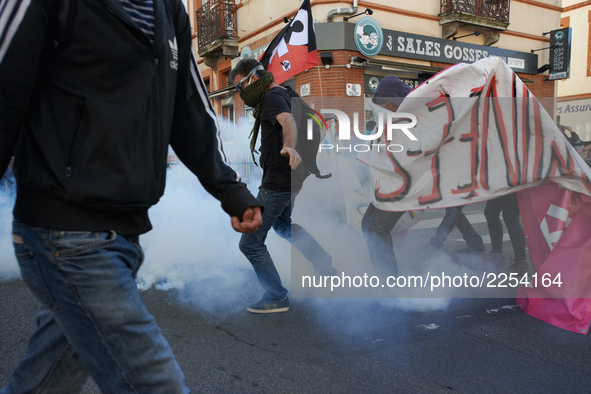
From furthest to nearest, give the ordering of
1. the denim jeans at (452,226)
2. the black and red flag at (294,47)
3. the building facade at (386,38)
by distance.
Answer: the building facade at (386,38)
the black and red flag at (294,47)
the denim jeans at (452,226)

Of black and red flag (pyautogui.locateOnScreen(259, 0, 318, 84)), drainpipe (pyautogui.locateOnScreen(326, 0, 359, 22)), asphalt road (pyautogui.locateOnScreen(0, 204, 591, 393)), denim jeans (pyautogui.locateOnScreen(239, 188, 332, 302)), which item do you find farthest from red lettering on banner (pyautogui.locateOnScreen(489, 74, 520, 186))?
drainpipe (pyautogui.locateOnScreen(326, 0, 359, 22))

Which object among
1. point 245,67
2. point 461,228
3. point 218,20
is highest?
point 218,20

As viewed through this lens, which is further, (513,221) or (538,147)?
(513,221)

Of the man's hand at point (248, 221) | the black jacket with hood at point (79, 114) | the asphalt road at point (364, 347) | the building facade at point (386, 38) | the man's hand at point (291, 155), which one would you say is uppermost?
the building facade at point (386, 38)

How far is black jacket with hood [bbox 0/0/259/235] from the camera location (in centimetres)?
113

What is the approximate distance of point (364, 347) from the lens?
2.92 metres

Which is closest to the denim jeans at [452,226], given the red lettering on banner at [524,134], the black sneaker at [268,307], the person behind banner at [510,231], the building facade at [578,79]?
the person behind banner at [510,231]

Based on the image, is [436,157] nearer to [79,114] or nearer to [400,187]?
[400,187]

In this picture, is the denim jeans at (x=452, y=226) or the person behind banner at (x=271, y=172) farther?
the denim jeans at (x=452, y=226)

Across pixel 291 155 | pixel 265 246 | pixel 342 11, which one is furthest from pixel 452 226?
pixel 342 11

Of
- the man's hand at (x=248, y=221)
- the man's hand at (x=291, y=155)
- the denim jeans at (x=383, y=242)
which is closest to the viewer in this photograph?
the man's hand at (x=248, y=221)

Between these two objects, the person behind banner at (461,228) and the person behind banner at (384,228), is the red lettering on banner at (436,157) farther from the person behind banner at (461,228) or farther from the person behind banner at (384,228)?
the person behind banner at (461,228)

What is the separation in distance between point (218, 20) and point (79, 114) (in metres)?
16.1

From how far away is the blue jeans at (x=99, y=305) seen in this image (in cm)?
118
